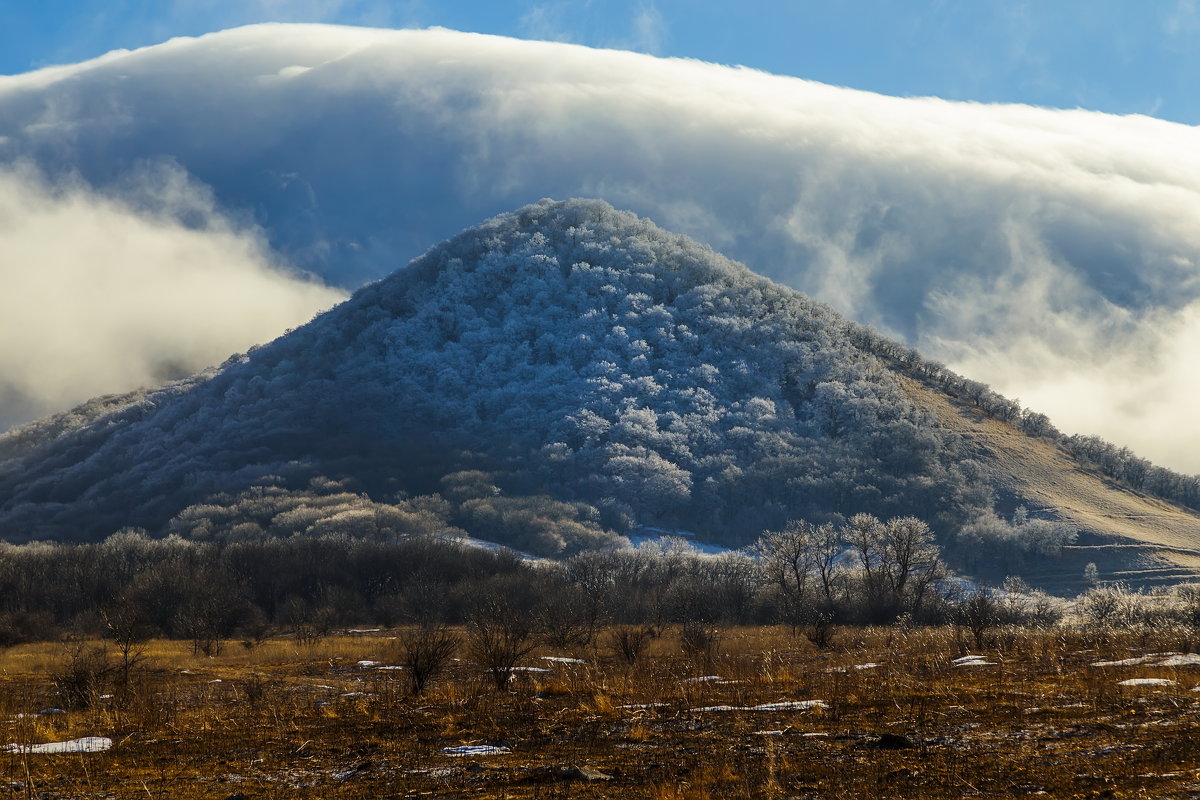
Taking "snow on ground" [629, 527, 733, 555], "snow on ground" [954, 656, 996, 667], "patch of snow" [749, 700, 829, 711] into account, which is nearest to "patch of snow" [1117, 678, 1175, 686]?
"patch of snow" [749, 700, 829, 711]

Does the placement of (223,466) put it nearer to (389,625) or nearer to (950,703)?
(389,625)

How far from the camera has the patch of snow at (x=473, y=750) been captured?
18891 mm

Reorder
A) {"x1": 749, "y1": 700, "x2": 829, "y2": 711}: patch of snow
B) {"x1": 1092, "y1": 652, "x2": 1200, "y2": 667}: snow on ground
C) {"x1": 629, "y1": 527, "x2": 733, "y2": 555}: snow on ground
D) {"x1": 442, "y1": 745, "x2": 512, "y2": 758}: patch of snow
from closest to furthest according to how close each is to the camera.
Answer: {"x1": 442, "y1": 745, "x2": 512, "y2": 758}: patch of snow < {"x1": 749, "y1": 700, "x2": 829, "y2": 711}: patch of snow < {"x1": 1092, "y1": 652, "x2": 1200, "y2": 667}: snow on ground < {"x1": 629, "y1": 527, "x2": 733, "y2": 555}: snow on ground

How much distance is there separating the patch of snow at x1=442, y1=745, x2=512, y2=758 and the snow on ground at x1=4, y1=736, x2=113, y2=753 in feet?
23.7

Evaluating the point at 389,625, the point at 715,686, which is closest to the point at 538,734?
the point at 715,686

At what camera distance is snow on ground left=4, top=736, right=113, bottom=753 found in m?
20.9

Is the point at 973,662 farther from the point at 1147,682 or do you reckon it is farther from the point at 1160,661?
the point at 1147,682

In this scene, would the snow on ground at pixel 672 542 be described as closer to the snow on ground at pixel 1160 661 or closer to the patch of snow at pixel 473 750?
the snow on ground at pixel 1160 661

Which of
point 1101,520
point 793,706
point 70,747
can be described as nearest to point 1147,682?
point 793,706

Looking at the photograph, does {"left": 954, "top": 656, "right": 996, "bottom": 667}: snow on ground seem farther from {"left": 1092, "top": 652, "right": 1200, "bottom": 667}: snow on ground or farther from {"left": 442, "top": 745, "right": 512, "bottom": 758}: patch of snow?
{"left": 442, "top": 745, "right": 512, "bottom": 758}: patch of snow

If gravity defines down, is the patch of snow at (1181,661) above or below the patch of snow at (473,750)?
above

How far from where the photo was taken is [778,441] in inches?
7712

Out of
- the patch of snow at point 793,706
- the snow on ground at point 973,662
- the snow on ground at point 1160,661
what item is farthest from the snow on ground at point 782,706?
the snow on ground at point 973,662

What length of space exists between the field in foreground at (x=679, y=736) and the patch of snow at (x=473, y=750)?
0.18ft
